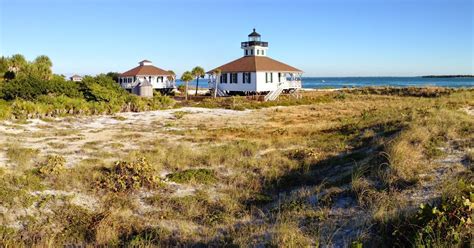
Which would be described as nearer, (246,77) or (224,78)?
(246,77)

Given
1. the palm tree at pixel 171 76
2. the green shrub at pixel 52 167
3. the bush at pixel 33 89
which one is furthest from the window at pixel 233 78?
the green shrub at pixel 52 167

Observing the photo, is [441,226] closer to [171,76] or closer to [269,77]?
[269,77]

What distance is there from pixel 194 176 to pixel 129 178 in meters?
1.85

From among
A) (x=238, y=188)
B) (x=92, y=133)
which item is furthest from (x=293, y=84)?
(x=238, y=188)

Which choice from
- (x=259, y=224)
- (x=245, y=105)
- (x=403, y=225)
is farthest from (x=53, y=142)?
(x=245, y=105)

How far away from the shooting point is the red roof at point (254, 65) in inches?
1727

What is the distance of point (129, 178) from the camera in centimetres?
1073

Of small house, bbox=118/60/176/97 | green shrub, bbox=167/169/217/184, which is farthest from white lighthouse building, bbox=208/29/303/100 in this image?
green shrub, bbox=167/169/217/184

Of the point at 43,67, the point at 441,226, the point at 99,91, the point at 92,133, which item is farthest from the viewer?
the point at 43,67

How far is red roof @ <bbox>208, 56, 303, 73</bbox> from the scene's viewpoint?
4388cm

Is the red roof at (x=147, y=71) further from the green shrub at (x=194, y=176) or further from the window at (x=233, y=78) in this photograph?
the green shrub at (x=194, y=176)

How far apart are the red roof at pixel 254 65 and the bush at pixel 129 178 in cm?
3258

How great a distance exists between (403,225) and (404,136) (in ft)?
20.1

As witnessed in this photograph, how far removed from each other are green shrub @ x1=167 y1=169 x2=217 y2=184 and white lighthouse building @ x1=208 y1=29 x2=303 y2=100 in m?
30.4
